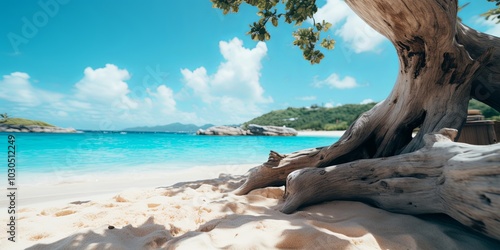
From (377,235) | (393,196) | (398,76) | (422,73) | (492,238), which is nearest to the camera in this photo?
(492,238)

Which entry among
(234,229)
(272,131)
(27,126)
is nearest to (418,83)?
(234,229)

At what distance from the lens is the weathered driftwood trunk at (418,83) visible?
2.44 metres

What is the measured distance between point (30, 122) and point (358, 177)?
2958 inches

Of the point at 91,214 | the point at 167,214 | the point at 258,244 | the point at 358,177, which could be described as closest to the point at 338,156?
the point at 358,177

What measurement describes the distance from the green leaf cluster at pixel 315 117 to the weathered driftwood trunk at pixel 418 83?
59.9 m

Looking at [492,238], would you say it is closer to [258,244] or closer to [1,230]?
[258,244]

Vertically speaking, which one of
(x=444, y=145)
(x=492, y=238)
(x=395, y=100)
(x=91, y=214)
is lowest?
(x=91, y=214)

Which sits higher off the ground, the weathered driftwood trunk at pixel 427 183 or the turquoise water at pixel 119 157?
the weathered driftwood trunk at pixel 427 183

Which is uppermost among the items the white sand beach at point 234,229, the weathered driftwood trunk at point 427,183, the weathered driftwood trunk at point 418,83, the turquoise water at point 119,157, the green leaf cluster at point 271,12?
the green leaf cluster at point 271,12

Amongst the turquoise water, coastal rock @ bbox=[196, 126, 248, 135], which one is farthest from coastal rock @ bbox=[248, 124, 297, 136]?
the turquoise water

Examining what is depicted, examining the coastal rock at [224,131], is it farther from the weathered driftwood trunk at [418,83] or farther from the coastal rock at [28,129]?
the weathered driftwood trunk at [418,83]

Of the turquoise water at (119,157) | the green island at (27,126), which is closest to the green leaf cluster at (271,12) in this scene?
the turquoise water at (119,157)

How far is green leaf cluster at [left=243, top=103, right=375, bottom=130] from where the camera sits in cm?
7006

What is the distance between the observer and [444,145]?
6.86ft
